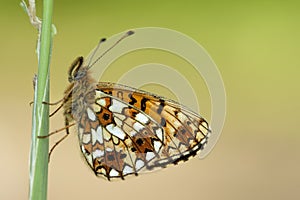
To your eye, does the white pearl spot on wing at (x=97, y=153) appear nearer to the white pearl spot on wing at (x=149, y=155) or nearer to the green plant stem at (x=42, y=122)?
the white pearl spot on wing at (x=149, y=155)

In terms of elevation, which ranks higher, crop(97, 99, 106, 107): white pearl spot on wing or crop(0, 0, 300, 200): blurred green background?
crop(0, 0, 300, 200): blurred green background

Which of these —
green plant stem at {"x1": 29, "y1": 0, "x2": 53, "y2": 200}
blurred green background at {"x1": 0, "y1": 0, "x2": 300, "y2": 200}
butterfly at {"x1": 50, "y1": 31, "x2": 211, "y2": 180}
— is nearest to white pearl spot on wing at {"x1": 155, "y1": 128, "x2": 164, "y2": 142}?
butterfly at {"x1": 50, "y1": 31, "x2": 211, "y2": 180}

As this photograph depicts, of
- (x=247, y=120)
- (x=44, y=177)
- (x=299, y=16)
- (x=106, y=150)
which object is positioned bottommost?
(x=44, y=177)

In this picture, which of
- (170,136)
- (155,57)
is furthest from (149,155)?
(155,57)

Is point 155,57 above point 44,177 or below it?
above

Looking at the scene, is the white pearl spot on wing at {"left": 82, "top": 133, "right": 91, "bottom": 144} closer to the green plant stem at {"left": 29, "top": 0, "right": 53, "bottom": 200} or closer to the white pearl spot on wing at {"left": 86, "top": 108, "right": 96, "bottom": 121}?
the white pearl spot on wing at {"left": 86, "top": 108, "right": 96, "bottom": 121}

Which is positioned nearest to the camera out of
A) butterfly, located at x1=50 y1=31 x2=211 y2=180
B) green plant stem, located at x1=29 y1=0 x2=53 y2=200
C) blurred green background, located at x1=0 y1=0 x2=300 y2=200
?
green plant stem, located at x1=29 y1=0 x2=53 y2=200

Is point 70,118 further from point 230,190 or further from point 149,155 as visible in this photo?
point 230,190
